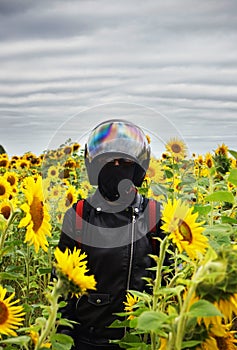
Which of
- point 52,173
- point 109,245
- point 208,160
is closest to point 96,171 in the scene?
point 109,245

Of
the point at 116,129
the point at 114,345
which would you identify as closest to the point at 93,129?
the point at 116,129

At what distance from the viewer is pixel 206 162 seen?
6.17 m

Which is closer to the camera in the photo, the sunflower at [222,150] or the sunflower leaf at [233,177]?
the sunflower leaf at [233,177]

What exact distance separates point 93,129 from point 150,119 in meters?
0.25

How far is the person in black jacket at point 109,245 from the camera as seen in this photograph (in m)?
2.33

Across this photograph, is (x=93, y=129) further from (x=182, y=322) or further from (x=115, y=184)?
(x=182, y=322)

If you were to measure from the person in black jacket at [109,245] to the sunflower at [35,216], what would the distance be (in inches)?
10.2

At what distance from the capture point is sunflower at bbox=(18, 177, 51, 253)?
2.04 meters

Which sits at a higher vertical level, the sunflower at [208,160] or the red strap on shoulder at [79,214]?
the sunflower at [208,160]

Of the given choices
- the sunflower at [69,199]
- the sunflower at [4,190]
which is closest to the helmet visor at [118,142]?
the sunflower at [69,199]

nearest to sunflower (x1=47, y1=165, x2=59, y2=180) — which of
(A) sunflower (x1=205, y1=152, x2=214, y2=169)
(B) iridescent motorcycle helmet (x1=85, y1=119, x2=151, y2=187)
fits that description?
(B) iridescent motorcycle helmet (x1=85, y1=119, x2=151, y2=187)

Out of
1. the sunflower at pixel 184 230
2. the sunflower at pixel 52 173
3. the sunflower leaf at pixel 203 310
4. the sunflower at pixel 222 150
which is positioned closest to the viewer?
the sunflower leaf at pixel 203 310

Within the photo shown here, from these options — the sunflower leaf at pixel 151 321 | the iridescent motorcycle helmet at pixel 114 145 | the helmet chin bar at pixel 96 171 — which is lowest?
the sunflower leaf at pixel 151 321

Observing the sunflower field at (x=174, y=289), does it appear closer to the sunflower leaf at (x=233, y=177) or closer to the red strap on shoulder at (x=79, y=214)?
the sunflower leaf at (x=233, y=177)
